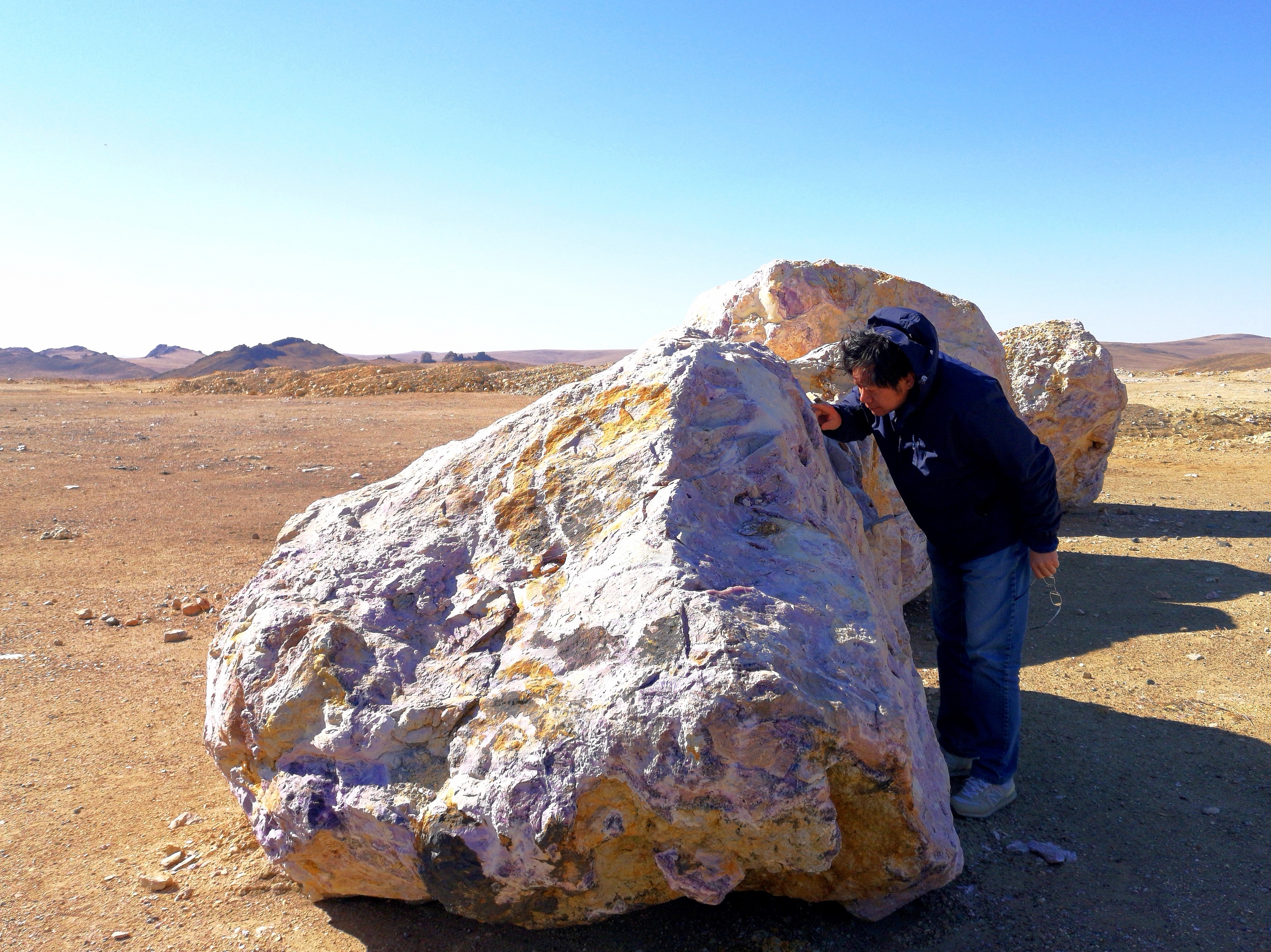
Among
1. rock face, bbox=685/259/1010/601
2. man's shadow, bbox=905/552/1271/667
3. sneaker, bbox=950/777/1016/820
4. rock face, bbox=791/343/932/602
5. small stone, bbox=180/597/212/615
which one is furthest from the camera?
rock face, bbox=685/259/1010/601

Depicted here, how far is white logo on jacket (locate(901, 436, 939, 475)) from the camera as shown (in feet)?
9.09

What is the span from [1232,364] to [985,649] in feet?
109

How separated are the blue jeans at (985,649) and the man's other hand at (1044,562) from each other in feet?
0.19

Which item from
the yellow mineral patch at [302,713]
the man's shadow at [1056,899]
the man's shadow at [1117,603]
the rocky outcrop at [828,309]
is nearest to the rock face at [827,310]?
the rocky outcrop at [828,309]

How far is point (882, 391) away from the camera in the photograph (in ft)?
8.80

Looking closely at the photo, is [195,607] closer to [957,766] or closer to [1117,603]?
[957,766]

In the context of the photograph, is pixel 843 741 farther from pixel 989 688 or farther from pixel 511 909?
pixel 989 688

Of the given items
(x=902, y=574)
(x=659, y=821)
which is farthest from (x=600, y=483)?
(x=902, y=574)

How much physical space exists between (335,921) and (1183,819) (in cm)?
276

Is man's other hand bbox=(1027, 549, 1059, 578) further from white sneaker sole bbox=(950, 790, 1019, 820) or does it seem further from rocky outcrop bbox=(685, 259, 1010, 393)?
rocky outcrop bbox=(685, 259, 1010, 393)

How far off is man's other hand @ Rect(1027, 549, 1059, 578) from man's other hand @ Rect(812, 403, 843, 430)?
2.51ft

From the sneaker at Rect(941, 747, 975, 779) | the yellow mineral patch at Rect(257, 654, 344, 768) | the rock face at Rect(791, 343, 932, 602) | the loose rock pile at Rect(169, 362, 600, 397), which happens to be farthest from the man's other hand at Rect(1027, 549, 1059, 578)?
the loose rock pile at Rect(169, 362, 600, 397)

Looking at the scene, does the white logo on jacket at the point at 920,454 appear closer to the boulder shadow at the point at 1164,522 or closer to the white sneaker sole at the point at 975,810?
the white sneaker sole at the point at 975,810

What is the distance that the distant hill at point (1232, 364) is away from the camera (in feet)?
84.2
